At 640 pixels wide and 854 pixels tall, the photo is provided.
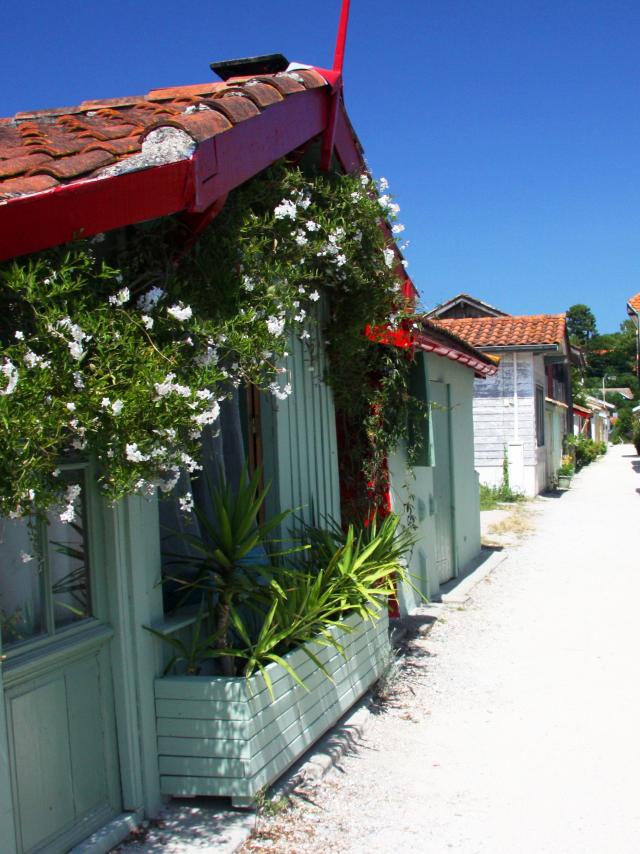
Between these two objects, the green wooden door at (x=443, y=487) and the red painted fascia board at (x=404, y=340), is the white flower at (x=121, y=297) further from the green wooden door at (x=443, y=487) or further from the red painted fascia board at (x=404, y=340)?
the green wooden door at (x=443, y=487)

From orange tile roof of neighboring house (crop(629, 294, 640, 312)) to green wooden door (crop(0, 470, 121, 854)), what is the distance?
28.5 meters

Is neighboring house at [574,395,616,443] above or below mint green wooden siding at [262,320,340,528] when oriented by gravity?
below

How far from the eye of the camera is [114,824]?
3.73 meters

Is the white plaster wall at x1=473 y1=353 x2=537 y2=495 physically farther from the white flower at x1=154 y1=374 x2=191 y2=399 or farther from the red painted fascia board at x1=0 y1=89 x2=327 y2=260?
the white flower at x1=154 y1=374 x2=191 y2=399

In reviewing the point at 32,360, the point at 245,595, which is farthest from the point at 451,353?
the point at 32,360

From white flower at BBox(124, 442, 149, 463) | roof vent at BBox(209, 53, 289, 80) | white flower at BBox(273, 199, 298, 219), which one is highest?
roof vent at BBox(209, 53, 289, 80)

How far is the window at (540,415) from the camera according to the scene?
2357 centimetres

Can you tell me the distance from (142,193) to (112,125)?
98 centimetres

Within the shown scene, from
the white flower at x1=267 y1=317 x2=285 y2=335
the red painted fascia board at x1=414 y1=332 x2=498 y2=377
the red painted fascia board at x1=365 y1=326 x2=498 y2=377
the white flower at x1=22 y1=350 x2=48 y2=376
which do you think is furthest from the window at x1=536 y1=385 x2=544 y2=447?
the white flower at x1=22 y1=350 x2=48 y2=376

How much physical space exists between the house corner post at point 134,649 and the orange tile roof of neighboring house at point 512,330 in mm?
18675

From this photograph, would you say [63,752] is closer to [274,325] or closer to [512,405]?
[274,325]

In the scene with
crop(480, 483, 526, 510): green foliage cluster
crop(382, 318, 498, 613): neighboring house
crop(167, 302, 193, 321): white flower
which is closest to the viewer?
crop(167, 302, 193, 321): white flower

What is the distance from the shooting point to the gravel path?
4.00 metres

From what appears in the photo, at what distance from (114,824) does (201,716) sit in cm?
57
